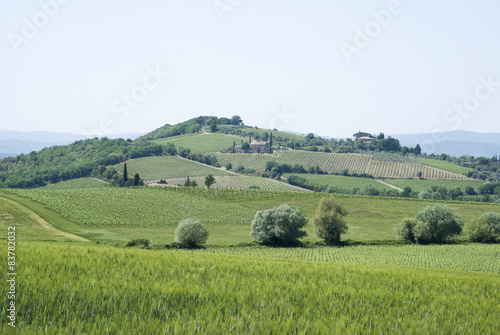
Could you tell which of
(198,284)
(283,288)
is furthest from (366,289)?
(198,284)

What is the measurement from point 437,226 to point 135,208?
61.2m

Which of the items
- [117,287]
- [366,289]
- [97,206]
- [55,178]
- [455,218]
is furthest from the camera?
[55,178]

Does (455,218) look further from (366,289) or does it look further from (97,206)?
(97,206)

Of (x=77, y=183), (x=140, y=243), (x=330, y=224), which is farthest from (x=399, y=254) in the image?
(x=77, y=183)

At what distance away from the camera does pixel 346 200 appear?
114 m

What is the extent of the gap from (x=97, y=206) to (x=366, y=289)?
87219mm

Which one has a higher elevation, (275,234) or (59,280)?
(59,280)

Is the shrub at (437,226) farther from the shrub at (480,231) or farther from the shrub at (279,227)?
the shrub at (279,227)

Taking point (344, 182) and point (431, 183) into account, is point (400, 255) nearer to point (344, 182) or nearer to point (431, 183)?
point (344, 182)

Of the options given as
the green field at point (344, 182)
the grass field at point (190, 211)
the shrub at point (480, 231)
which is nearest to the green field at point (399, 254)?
the shrub at point (480, 231)

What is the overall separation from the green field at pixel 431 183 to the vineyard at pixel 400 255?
111039mm

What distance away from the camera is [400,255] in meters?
56.4

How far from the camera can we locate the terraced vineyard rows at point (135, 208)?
279ft

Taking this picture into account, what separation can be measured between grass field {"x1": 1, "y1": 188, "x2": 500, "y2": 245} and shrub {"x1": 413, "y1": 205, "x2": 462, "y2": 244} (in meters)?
5.30
